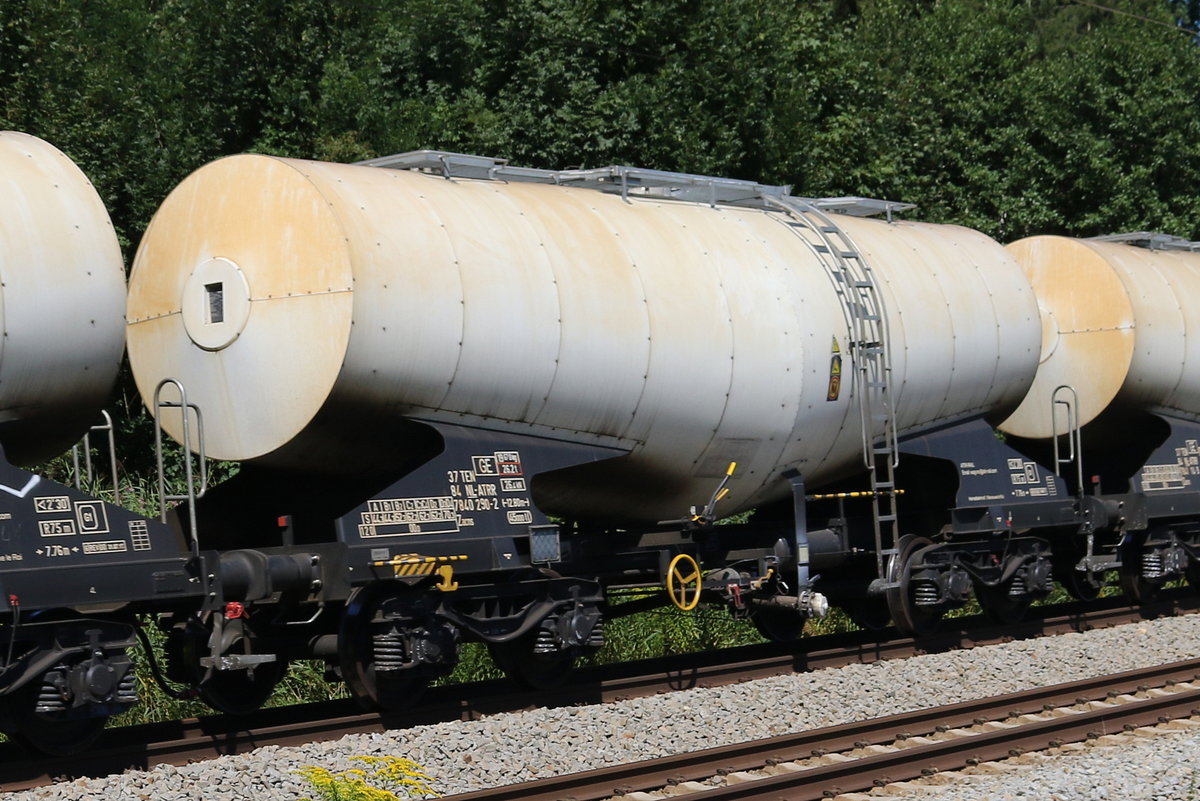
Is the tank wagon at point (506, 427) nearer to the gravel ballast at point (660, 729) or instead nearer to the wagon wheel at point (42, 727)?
the wagon wheel at point (42, 727)

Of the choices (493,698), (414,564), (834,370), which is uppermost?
(834,370)

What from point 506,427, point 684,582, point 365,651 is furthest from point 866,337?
point 365,651

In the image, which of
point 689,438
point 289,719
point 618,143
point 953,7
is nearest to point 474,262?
point 689,438

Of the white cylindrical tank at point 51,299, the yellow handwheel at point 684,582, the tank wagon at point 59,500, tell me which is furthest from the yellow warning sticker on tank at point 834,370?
the white cylindrical tank at point 51,299

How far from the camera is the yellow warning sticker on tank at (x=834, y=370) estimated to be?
1316cm

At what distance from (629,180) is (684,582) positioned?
346 centimetres

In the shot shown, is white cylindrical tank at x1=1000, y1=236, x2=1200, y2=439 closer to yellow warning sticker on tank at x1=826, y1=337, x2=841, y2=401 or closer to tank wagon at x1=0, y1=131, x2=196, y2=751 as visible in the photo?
yellow warning sticker on tank at x1=826, y1=337, x2=841, y2=401

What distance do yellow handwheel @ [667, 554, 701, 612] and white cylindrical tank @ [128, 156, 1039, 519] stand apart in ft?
1.79

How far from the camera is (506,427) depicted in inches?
439

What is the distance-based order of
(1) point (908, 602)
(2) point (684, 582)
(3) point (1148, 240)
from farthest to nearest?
(3) point (1148, 240)
(1) point (908, 602)
(2) point (684, 582)

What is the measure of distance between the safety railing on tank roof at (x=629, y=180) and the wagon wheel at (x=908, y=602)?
338 centimetres

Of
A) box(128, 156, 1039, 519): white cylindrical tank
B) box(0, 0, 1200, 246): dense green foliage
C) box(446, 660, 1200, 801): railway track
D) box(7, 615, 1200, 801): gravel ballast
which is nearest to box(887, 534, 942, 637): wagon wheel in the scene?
box(7, 615, 1200, 801): gravel ballast

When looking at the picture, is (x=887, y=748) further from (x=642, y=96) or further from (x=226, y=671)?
(x=642, y=96)

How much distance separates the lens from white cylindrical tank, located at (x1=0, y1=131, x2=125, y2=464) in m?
8.77
